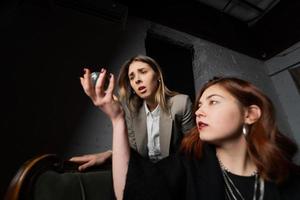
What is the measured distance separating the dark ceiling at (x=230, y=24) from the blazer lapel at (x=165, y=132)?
1090 mm

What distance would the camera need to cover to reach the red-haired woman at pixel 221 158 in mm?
556

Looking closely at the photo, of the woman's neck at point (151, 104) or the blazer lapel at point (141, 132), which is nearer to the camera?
the blazer lapel at point (141, 132)

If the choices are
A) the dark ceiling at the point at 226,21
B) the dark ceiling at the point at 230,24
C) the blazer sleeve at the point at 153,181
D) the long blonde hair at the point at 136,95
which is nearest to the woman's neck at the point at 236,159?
the blazer sleeve at the point at 153,181

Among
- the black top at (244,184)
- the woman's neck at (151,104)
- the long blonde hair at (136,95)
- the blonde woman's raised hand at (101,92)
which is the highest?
the long blonde hair at (136,95)

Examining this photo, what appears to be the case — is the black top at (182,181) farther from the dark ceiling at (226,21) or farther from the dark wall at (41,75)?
the dark ceiling at (226,21)

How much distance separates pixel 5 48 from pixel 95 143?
74cm

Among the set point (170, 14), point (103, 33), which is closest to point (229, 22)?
point (170, 14)

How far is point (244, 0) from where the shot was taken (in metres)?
2.27

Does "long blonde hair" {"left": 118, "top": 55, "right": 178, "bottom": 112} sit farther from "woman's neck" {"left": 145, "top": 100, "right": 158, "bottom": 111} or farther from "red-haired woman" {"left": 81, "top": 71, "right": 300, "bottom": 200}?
"red-haired woman" {"left": 81, "top": 71, "right": 300, "bottom": 200}

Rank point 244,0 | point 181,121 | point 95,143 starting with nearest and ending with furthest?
1. point 181,121
2. point 95,143
3. point 244,0

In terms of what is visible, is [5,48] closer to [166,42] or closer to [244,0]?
[166,42]

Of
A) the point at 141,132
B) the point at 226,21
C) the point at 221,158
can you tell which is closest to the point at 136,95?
the point at 141,132

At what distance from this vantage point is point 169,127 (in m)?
1.11

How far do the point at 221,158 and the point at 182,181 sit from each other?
0.17m
